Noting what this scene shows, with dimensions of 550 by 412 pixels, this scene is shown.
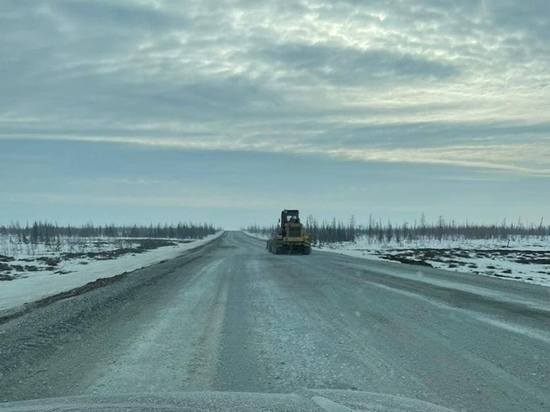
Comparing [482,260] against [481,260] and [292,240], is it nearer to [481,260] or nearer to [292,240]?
[481,260]

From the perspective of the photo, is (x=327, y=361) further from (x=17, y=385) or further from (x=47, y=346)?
(x=47, y=346)

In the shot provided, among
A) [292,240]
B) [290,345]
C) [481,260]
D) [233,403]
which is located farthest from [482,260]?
[233,403]

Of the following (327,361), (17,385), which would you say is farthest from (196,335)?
(17,385)

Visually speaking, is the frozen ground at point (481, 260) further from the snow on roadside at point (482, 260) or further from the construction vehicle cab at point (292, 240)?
the construction vehicle cab at point (292, 240)

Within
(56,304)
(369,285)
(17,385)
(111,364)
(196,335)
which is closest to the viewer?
(17,385)

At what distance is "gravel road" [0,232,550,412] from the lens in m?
5.52

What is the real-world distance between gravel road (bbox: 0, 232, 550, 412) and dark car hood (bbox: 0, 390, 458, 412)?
47cm

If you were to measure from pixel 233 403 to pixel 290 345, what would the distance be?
3204mm

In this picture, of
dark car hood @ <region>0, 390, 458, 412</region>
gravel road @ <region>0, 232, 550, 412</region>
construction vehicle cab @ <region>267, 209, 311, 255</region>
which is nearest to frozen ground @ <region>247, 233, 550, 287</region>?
construction vehicle cab @ <region>267, 209, 311, 255</region>

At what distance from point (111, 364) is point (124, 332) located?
231cm

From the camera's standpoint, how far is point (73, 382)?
572 centimetres

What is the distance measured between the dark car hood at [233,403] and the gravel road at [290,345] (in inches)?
18.4

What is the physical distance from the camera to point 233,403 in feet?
14.6

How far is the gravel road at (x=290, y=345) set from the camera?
5.52 m
